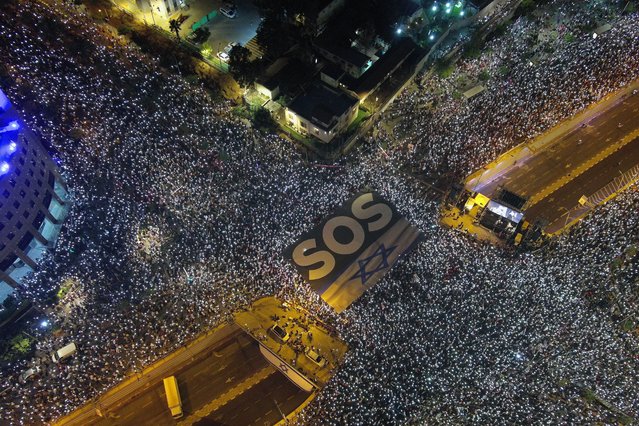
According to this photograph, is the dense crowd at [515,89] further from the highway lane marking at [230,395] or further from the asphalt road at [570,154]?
the highway lane marking at [230,395]

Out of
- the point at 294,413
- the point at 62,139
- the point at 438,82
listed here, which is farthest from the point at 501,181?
the point at 62,139

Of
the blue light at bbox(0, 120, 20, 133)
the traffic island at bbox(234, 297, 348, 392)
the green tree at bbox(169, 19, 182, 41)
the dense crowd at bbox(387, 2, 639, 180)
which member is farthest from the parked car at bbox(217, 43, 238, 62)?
the traffic island at bbox(234, 297, 348, 392)

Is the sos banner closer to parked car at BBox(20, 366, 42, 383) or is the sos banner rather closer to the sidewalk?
the sidewalk

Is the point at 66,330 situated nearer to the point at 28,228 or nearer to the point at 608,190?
the point at 28,228

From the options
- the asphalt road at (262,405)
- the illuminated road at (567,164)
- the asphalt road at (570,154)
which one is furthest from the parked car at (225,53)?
the asphalt road at (262,405)

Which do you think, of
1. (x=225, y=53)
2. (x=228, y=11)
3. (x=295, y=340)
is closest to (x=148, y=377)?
(x=295, y=340)

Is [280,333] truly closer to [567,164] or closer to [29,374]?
[29,374]
